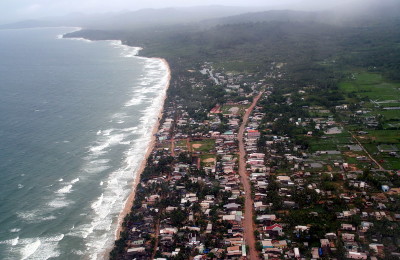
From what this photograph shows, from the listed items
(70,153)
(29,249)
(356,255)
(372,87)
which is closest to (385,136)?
(356,255)

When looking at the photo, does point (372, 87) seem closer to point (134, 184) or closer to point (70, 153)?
point (134, 184)

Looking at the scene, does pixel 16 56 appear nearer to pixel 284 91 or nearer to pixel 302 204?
pixel 284 91

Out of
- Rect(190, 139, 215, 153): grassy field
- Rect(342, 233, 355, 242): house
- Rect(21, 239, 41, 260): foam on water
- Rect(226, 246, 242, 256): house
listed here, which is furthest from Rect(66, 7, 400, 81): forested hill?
Rect(21, 239, 41, 260): foam on water

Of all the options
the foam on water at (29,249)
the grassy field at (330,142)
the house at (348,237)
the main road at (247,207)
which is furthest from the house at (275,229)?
the foam on water at (29,249)

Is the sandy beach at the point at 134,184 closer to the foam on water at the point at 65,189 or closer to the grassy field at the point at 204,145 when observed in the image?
the grassy field at the point at 204,145

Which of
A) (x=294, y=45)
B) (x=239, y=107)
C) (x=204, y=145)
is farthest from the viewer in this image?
(x=294, y=45)

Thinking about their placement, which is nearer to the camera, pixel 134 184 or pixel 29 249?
pixel 29 249

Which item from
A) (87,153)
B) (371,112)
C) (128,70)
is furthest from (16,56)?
(371,112)
